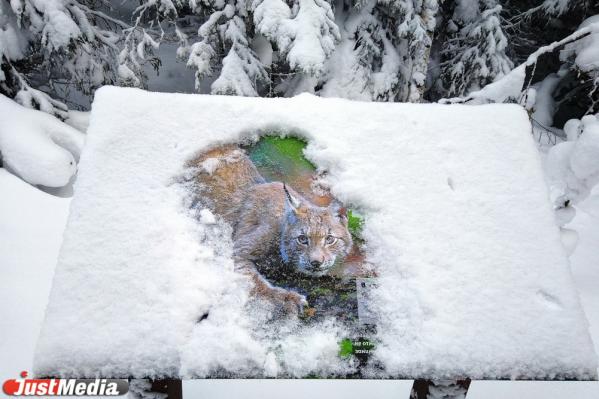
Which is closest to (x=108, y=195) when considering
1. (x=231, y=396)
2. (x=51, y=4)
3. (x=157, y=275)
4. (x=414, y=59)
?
(x=157, y=275)

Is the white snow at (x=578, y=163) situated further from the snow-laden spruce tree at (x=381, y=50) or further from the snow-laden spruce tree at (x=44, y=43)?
the snow-laden spruce tree at (x=44, y=43)

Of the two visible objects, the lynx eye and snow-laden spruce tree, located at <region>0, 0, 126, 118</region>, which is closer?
the lynx eye

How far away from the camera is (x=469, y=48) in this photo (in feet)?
31.1

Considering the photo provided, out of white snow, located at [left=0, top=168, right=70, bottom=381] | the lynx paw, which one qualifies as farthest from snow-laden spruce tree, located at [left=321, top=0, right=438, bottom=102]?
the lynx paw

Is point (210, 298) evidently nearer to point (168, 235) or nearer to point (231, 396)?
point (168, 235)

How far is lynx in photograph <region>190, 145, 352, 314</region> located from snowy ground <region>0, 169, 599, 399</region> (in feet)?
6.85

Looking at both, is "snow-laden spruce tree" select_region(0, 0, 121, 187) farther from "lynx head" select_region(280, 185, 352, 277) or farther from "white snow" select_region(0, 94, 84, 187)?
"lynx head" select_region(280, 185, 352, 277)

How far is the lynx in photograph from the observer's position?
2229mm

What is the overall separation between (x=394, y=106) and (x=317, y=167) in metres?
0.82

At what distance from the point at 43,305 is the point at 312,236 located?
3452mm

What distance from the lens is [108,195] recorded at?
2330mm

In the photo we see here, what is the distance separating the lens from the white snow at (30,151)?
5.56 metres

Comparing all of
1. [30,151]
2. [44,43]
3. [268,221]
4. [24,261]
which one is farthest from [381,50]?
[24,261]

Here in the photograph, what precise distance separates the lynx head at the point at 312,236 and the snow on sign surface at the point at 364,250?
7cm
